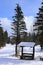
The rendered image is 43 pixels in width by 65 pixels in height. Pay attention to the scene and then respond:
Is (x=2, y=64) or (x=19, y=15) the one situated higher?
(x=19, y=15)

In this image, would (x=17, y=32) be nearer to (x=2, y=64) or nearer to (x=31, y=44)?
(x=31, y=44)

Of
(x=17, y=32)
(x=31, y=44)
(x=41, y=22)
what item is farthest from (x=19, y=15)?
(x=31, y=44)

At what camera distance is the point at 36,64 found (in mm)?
16734

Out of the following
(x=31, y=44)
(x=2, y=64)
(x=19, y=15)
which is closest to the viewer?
(x=2, y=64)

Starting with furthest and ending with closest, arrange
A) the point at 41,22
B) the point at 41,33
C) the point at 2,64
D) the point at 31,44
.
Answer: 1. the point at 41,22
2. the point at 41,33
3. the point at 31,44
4. the point at 2,64

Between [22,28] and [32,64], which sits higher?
[22,28]

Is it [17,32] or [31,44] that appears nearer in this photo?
[31,44]

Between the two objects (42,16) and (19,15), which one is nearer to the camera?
(42,16)

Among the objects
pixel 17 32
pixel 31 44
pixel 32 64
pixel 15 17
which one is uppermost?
pixel 15 17

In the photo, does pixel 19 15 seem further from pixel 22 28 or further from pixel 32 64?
pixel 32 64

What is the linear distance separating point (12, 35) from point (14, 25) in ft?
7.04

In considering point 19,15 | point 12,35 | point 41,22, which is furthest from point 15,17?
point 41,22

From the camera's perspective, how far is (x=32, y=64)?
16844mm

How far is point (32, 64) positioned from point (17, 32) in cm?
2246
